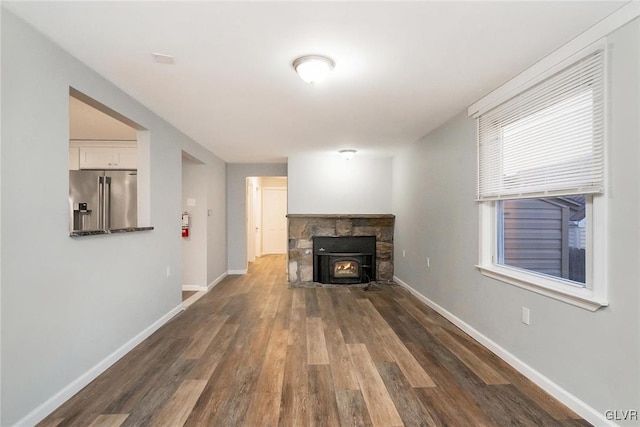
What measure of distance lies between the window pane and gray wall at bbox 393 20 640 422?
23 centimetres

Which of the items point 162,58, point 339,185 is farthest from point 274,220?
point 162,58

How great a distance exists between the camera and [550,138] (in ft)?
6.99

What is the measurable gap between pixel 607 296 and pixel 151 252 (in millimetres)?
3573

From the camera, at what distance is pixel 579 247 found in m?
1.99

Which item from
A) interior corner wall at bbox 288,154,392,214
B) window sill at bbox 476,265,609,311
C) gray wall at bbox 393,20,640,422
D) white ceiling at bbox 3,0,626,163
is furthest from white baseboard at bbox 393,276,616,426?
interior corner wall at bbox 288,154,392,214

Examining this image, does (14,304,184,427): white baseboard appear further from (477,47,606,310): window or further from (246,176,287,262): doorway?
(246,176,287,262): doorway

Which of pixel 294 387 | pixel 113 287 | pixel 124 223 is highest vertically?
pixel 124 223

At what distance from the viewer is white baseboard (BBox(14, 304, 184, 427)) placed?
1779 mm

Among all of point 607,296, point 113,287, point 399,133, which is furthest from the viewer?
point 399,133

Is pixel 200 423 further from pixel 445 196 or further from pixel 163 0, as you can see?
pixel 445 196

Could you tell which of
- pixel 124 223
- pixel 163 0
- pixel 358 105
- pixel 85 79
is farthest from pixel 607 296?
pixel 124 223

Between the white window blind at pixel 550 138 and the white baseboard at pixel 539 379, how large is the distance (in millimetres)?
1232

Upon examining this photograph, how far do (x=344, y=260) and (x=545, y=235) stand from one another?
11.6ft

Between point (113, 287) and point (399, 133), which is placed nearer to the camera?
point (113, 287)
